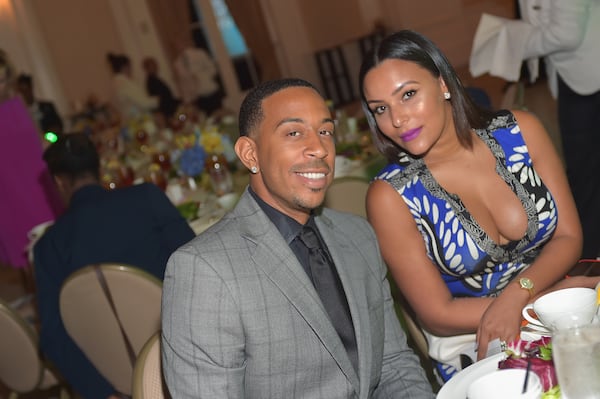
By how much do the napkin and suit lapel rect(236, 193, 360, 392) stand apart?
100 inches

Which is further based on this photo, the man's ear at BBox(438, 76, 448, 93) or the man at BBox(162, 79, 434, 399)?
the man's ear at BBox(438, 76, 448, 93)

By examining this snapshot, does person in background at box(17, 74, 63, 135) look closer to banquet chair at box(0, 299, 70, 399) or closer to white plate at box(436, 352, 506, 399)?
banquet chair at box(0, 299, 70, 399)

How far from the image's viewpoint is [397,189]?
6.94ft

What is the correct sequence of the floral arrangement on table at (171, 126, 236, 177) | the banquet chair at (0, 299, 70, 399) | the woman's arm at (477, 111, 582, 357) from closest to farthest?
the woman's arm at (477, 111, 582, 357)
the banquet chair at (0, 299, 70, 399)
the floral arrangement on table at (171, 126, 236, 177)

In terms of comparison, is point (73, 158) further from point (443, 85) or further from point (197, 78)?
point (197, 78)

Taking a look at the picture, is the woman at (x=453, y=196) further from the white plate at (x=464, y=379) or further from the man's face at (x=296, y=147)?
the white plate at (x=464, y=379)

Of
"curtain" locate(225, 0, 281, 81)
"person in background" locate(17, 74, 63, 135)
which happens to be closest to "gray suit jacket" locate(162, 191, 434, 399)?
"person in background" locate(17, 74, 63, 135)

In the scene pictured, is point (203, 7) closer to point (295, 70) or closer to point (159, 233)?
point (295, 70)

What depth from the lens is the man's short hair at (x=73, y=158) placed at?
2.98m

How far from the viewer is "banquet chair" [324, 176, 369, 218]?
2957mm

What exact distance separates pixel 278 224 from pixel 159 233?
1330 millimetres

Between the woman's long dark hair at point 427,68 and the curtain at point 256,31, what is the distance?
9993mm

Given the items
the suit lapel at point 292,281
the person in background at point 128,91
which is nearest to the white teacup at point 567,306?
the suit lapel at point 292,281

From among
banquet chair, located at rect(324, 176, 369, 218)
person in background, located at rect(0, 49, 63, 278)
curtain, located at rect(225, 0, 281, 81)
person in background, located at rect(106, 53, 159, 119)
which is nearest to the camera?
banquet chair, located at rect(324, 176, 369, 218)
